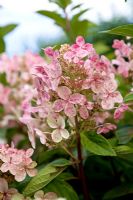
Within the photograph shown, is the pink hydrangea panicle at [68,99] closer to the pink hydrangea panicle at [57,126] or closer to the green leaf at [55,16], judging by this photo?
the pink hydrangea panicle at [57,126]

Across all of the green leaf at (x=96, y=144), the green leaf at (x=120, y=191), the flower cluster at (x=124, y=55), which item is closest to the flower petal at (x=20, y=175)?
the green leaf at (x=96, y=144)

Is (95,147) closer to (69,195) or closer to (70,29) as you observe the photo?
(69,195)

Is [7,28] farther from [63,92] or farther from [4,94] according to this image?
[63,92]

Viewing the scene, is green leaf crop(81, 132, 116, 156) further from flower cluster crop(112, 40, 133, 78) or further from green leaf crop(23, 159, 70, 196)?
flower cluster crop(112, 40, 133, 78)

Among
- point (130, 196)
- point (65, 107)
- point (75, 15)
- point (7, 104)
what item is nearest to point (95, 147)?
point (65, 107)

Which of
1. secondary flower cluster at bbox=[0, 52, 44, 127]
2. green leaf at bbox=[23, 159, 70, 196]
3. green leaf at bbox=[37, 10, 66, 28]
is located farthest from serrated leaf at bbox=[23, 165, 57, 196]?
secondary flower cluster at bbox=[0, 52, 44, 127]

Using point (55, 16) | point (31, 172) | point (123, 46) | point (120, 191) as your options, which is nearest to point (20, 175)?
point (31, 172)
